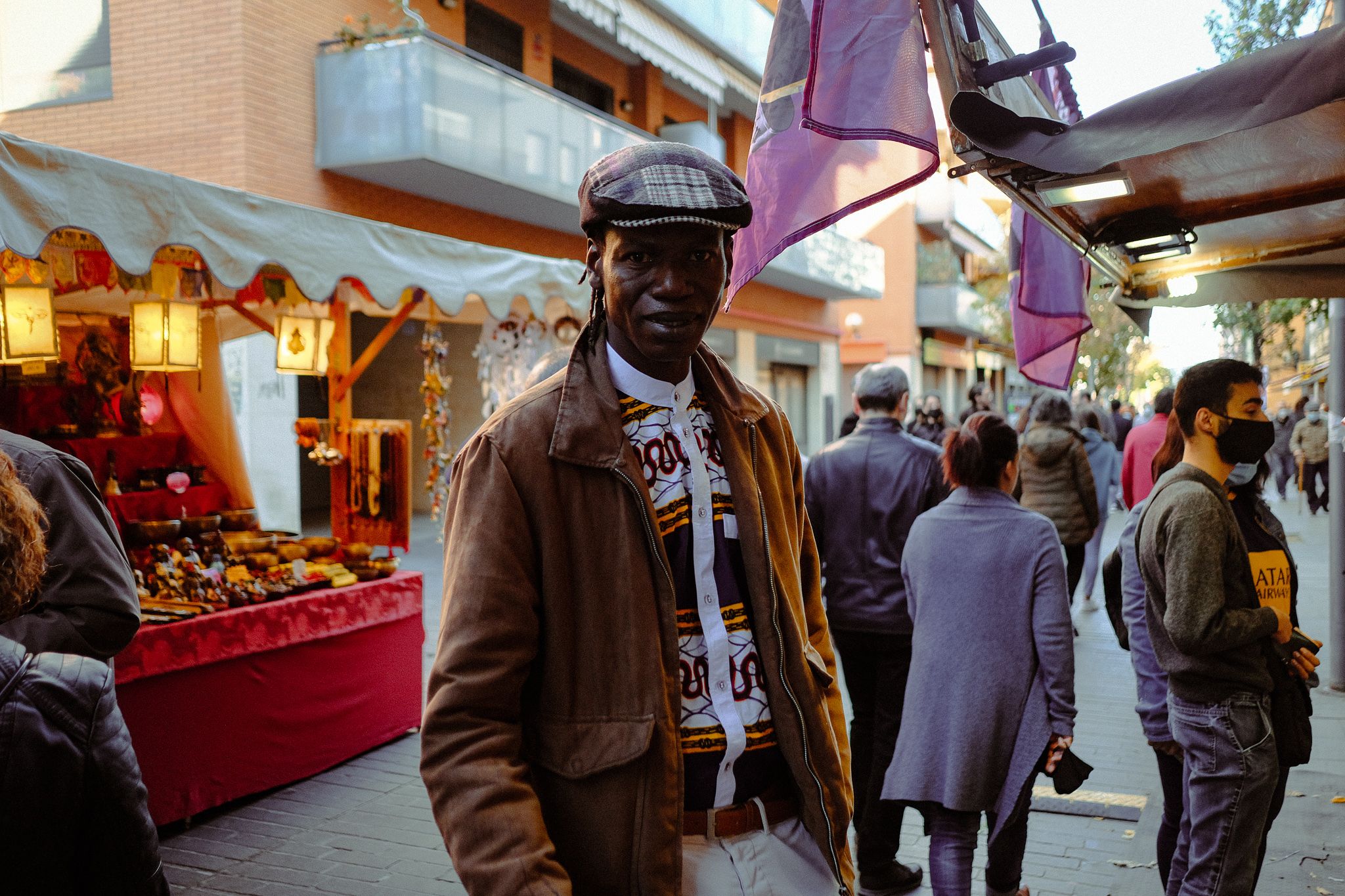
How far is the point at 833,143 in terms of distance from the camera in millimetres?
2656

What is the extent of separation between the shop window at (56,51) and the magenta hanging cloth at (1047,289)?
511 inches

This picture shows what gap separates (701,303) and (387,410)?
1739 centimetres

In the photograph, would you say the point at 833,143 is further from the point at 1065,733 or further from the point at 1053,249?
the point at 1065,733

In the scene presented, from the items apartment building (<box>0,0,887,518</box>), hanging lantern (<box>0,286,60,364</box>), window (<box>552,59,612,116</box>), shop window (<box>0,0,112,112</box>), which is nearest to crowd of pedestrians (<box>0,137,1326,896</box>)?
hanging lantern (<box>0,286,60,364</box>)

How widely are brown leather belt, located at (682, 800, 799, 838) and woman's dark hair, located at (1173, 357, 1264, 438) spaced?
2.17 meters

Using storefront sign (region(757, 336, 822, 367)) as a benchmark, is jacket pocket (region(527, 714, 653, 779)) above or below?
below

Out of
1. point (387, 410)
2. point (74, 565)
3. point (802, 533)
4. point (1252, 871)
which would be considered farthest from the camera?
point (387, 410)

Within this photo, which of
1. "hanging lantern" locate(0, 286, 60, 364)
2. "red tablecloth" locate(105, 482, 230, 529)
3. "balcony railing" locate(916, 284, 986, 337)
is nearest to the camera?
"hanging lantern" locate(0, 286, 60, 364)

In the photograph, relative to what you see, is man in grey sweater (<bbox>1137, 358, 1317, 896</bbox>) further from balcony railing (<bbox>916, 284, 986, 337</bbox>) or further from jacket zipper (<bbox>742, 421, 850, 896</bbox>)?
balcony railing (<bbox>916, 284, 986, 337</bbox>)

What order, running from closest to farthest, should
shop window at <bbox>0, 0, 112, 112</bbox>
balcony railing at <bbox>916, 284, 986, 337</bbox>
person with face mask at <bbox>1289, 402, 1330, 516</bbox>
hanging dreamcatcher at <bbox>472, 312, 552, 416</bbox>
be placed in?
hanging dreamcatcher at <bbox>472, 312, 552, 416</bbox> < shop window at <bbox>0, 0, 112, 112</bbox> < person with face mask at <bbox>1289, 402, 1330, 516</bbox> < balcony railing at <bbox>916, 284, 986, 337</bbox>

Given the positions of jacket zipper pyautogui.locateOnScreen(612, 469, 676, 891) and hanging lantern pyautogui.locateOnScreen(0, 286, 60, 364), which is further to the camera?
hanging lantern pyautogui.locateOnScreen(0, 286, 60, 364)

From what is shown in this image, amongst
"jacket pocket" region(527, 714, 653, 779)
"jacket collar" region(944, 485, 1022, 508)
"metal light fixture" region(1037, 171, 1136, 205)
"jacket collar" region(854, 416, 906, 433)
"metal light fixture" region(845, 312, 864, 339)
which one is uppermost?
"metal light fixture" region(845, 312, 864, 339)

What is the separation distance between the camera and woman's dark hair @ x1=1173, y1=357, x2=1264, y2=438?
3303 millimetres

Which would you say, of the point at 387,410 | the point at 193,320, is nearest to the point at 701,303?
the point at 193,320
